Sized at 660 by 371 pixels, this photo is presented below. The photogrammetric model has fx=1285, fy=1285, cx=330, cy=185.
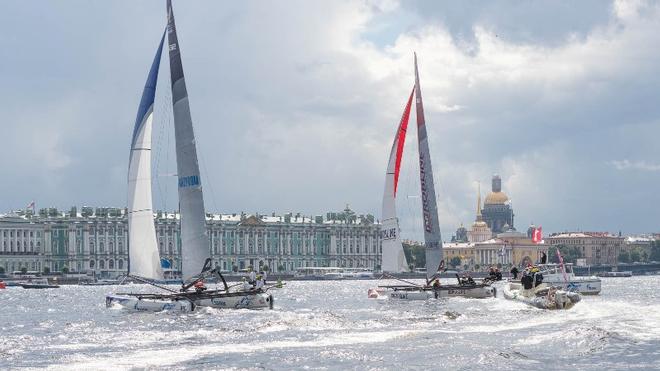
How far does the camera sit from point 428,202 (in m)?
60.2

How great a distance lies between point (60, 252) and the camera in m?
174

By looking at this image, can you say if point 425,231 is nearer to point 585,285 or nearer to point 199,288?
point 199,288

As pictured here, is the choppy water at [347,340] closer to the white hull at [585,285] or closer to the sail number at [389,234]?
the sail number at [389,234]

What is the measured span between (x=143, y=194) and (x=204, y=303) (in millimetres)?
4538

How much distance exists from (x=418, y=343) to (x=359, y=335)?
3.08 m

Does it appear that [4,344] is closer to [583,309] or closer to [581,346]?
[581,346]

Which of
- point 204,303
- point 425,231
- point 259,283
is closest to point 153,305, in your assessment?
point 204,303

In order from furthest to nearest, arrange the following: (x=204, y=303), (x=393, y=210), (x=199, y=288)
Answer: (x=393, y=210) → (x=199, y=288) → (x=204, y=303)

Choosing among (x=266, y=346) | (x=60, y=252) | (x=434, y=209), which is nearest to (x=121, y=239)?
(x=60, y=252)

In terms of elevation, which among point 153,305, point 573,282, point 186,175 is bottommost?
point 573,282

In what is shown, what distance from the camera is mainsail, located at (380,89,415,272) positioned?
6144 cm

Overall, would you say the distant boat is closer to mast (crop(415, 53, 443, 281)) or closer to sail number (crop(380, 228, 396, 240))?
sail number (crop(380, 228, 396, 240))

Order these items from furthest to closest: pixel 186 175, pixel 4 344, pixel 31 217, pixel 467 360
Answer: pixel 31 217 → pixel 186 175 → pixel 4 344 → pixel 467 360

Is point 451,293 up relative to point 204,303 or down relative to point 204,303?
down
